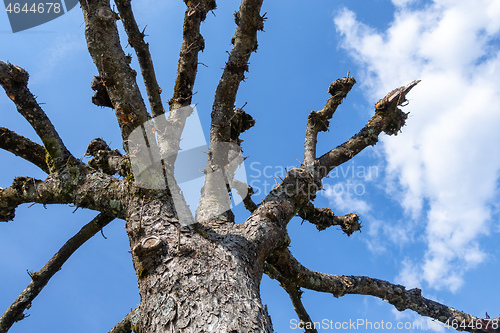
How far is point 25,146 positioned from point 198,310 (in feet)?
9.90

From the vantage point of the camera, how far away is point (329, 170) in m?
4.07

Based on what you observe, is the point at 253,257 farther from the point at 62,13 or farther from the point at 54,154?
the point at 62,13

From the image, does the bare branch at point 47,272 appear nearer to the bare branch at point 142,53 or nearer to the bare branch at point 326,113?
the bare branch at point 142,53

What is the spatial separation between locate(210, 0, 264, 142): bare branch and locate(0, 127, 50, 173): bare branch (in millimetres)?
1887

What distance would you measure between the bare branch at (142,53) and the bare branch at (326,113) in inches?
76.3

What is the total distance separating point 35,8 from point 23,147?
1553mm

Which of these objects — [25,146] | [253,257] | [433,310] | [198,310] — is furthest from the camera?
[433,310]

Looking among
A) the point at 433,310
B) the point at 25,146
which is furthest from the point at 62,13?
the point at 433,310

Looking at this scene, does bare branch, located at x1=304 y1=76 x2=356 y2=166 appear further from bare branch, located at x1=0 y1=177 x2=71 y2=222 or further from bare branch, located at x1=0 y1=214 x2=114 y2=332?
bare branch, located at x1=0 y1=177 x2=71 y2=222

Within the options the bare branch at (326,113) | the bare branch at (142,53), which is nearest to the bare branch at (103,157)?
the bare branch at (142,53)

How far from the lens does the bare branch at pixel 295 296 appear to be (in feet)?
13.4

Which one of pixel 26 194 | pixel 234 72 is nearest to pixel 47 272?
pixel 26 194

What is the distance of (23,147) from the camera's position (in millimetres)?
3582

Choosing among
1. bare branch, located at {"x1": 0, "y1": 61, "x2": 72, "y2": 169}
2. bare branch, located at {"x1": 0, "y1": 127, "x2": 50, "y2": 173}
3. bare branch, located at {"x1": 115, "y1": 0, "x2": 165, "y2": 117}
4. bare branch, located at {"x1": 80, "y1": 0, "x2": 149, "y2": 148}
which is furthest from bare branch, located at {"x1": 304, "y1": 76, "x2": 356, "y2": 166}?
bare branch, located at {"x1": 0, "y1": 127, "x2": 50, "y2": 173}
